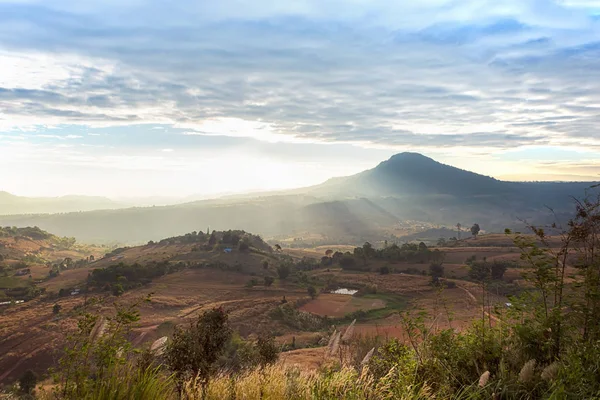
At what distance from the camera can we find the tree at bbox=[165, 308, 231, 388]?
A: 6855 millimetres

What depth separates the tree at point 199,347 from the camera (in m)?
6.86

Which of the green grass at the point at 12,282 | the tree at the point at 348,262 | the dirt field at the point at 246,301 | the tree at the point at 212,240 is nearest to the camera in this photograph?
the dirt field at the point at 246,301

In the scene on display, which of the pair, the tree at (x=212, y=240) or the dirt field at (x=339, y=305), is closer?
the dirt field at (x=339, y=305)

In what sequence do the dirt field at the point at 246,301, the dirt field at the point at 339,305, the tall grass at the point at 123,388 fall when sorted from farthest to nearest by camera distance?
the dirt field at the point at 339,305
the dirt field at the point at 246,301
the tall grass at the point at 123,388

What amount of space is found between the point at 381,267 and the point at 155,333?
4207 centimetres

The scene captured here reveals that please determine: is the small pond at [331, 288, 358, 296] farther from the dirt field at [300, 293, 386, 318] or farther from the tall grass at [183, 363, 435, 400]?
the tall grass at [183, 363, 435, 400]

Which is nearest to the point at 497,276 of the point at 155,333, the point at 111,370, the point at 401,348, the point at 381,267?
the point at 381,267

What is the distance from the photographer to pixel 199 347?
6.91m

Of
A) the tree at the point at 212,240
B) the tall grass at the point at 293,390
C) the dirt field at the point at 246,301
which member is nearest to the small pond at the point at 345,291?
the dirt field at the point at 246,301

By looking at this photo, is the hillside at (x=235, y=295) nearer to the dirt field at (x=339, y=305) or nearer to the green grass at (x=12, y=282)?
the dirt field at (x=339, y=305)

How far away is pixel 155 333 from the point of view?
3328 centimetres

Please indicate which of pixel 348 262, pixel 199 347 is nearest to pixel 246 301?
pixel 348 262

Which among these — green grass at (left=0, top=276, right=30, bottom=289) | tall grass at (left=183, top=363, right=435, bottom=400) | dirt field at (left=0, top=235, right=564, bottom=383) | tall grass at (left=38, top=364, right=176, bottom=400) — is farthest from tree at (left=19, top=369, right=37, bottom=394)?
green grass at (left=0, top=276, right=30, bottom=289)

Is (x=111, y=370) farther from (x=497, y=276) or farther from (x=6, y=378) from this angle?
(x=497, y=276)
